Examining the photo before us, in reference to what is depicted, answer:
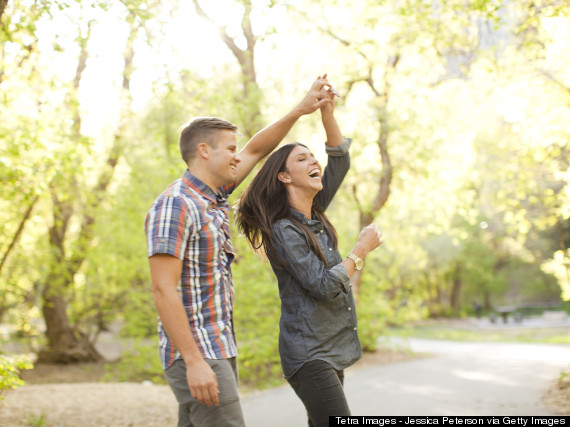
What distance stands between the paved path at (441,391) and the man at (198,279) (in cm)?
480

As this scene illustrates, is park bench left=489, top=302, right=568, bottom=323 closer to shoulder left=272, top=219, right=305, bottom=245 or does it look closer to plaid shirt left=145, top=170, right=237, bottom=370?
shoulder left=272, top=219, right=305, bottom=245

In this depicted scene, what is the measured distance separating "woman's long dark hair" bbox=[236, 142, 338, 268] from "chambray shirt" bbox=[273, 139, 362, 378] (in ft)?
0.23

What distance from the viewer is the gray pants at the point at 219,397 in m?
2.38

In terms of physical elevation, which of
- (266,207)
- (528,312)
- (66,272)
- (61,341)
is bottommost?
(528,312)

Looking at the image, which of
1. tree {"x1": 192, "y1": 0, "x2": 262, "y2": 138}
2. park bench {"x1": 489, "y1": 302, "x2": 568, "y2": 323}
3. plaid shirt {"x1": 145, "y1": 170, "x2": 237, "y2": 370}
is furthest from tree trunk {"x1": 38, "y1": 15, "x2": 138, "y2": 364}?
park bench {"x1": 489, "y1": 302, "x2": 568, "y2": 323}

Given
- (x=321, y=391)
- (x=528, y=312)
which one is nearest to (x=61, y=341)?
(x=321, y=391)

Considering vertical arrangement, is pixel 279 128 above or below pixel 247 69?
below

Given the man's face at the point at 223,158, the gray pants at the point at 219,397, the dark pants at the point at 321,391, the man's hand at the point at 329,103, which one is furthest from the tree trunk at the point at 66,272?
the gray pants at the point at 219,397

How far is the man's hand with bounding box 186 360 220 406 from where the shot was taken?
2332 mm

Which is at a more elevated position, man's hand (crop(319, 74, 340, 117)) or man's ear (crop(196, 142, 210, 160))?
Result: man's hand (crop(319, 74, 340, 117))

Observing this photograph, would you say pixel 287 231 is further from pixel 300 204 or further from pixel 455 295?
pixel 455 295

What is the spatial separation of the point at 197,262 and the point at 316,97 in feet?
4.18

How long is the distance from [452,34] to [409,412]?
28.3 feet

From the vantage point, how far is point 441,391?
852 centimetres
